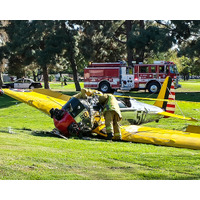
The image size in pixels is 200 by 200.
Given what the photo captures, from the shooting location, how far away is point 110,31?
41.3 m

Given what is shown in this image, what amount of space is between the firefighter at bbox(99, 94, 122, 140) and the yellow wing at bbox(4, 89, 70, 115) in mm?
3219

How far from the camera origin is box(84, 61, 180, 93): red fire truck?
114ft

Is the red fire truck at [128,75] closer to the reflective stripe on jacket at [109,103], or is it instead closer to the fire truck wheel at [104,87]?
the fire truck wheel at [104,87]

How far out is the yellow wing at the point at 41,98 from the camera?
14.1 metres

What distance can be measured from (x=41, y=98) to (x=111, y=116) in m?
5.38

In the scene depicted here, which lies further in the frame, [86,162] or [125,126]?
[125,126]

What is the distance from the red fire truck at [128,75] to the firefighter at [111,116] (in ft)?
76.9

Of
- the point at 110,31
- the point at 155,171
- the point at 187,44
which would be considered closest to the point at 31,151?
the point at 155,171

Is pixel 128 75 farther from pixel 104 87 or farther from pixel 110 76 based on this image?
pixel 104 87

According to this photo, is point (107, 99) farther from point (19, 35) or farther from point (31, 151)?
point (19, 35)

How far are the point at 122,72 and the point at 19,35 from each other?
46.1 feet

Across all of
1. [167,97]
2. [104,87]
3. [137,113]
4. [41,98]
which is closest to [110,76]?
[104,87]

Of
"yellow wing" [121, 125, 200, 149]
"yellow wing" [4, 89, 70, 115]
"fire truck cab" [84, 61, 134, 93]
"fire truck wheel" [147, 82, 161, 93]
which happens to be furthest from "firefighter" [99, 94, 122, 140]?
"fire truck cab" [84, 61, 134, 93]

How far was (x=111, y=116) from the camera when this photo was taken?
1134 centimetres
